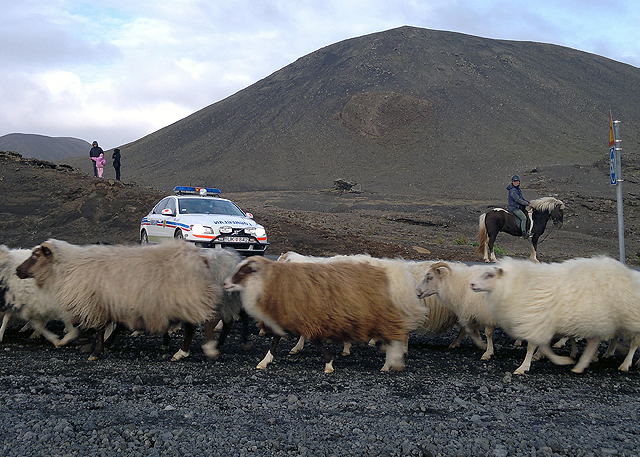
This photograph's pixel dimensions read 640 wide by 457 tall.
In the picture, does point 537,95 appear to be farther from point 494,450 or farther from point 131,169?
point 494,450

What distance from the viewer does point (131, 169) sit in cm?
9175

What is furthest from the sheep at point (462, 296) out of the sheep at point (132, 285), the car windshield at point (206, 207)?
the car windshield at point (206, 207)

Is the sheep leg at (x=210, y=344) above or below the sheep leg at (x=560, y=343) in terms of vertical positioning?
above

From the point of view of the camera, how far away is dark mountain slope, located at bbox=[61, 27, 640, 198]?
3046 inches

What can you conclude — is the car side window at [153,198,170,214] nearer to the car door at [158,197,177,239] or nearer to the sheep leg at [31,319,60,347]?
the car door at [158,197,177,239]

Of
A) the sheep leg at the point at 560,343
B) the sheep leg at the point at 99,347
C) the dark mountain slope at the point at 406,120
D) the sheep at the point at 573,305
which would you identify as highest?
the dark mountain slope at the point at 406,120

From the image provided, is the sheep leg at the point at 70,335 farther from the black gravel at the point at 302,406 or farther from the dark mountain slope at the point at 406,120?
the dark mountain slope at the point at 406,120

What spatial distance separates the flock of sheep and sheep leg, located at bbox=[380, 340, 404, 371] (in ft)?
0.04

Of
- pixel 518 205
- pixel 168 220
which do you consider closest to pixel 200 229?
pixel 168 220

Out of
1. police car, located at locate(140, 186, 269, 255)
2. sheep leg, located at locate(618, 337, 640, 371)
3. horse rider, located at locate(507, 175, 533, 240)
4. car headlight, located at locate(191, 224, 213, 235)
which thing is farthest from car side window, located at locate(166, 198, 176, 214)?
sheep leg, located at locate(618, 337, 640, 371)

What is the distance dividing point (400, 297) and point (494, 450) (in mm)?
Result: 3015

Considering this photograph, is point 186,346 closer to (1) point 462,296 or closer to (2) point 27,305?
(2) point 27,305

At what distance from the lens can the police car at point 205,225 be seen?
14.8m

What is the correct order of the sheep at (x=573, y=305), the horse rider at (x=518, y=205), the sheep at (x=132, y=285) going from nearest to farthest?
the sheep at (x=573, y=305) → the sheep at (x=132, y=285) → the horse rider at (x=518, y=205)
